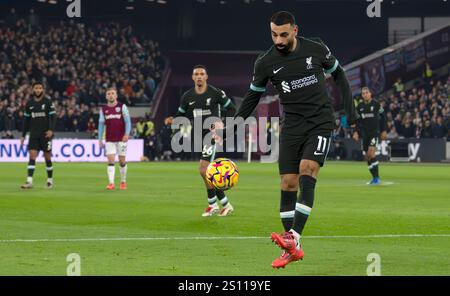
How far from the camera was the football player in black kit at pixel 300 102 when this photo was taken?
11422 millimetres

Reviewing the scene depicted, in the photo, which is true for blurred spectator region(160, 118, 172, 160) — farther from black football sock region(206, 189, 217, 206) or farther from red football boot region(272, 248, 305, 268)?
red football boot region(272, 248, 305, 268)

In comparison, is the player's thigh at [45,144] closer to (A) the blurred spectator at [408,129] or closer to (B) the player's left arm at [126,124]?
(B) the player's left arm at [126,124]

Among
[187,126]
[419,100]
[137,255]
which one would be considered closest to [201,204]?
[137,255]

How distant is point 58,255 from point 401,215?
790 centimetres

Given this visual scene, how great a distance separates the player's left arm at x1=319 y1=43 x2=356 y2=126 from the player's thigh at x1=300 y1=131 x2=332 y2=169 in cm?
39

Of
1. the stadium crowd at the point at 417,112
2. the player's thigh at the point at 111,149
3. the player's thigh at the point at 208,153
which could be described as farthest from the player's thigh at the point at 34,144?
the stadium crowd at the point at 417,112

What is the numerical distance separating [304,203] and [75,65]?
156 feet

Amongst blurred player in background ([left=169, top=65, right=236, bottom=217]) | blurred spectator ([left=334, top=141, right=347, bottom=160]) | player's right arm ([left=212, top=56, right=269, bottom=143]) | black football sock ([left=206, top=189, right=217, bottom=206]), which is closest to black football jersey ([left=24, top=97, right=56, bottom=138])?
blurred player in background ([left=169, top=65, right=236, bottom=217])

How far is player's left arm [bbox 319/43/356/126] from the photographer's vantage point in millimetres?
11641

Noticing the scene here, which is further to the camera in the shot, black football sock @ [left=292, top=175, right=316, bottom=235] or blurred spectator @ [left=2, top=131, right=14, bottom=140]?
blurred spectator @ [left=2, top=131, right=14, bottom=140]

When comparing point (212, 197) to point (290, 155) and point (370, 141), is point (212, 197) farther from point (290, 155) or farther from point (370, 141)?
point (370, 141)

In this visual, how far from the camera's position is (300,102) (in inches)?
458

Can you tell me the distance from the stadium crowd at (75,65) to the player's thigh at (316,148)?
129ft
